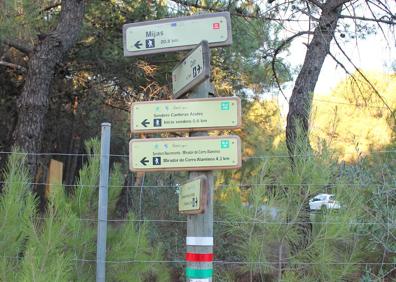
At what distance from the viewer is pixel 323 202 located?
458cm

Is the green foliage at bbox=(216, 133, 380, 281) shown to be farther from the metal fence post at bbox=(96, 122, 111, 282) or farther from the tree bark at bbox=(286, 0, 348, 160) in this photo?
the tree bark at bbox=(286, 0, 348, 160)

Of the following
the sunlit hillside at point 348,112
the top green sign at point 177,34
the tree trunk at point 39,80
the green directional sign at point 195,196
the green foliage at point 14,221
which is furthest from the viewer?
the tree trunk at point 39,80

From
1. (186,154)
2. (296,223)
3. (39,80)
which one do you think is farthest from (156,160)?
Result: (39,80)

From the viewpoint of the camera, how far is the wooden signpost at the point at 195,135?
11.0 feet

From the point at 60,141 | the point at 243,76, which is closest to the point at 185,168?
the point at 243,76

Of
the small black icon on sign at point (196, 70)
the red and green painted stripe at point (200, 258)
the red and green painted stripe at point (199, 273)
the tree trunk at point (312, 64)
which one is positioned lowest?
the red and green painted stripe at point (199, 273)

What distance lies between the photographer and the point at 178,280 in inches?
241

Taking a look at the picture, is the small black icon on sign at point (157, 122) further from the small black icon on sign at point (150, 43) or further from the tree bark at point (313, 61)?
the tree bark at point (313, 61)

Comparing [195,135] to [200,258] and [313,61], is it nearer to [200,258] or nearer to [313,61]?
[200,258]

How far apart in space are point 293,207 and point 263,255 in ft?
1.54

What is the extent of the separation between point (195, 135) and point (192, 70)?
42 cm

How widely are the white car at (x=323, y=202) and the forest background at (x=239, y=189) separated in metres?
0.06

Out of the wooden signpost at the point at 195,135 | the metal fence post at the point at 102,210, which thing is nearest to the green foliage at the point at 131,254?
the metal fence post at the point at 102,210

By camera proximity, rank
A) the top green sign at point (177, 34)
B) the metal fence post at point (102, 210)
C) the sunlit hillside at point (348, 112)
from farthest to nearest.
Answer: the sunlit hillside at point (348, 112) < the metal fence post at point (102, 210) < the top green sign at point (177, 34)
